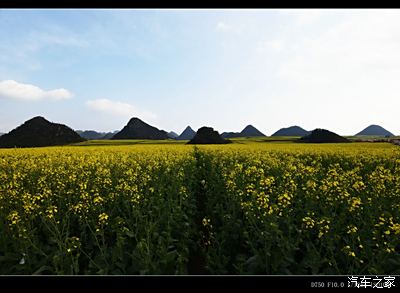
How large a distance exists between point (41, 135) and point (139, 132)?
51.3 meters

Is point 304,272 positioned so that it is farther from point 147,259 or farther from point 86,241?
point 86,241

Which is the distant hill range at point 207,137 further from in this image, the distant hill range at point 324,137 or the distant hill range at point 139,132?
the distant hill range at point 139,132

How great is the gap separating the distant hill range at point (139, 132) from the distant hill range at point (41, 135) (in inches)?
1439

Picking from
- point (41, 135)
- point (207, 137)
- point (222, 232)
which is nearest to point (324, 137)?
point (207, 137)

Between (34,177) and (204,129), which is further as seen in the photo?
(204,129)

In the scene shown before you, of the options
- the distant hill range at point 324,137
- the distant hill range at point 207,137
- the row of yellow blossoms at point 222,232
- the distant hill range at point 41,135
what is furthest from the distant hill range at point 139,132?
the row of yellow blossoms at point 222,232

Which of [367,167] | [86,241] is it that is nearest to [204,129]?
[367,167]

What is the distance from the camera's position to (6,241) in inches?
195

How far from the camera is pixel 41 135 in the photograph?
204 ft

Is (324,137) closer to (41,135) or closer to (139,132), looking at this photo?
(41,135)

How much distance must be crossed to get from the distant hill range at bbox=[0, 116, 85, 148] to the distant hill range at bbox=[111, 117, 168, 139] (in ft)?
120

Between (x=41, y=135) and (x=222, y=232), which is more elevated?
(x=41, y=135)
